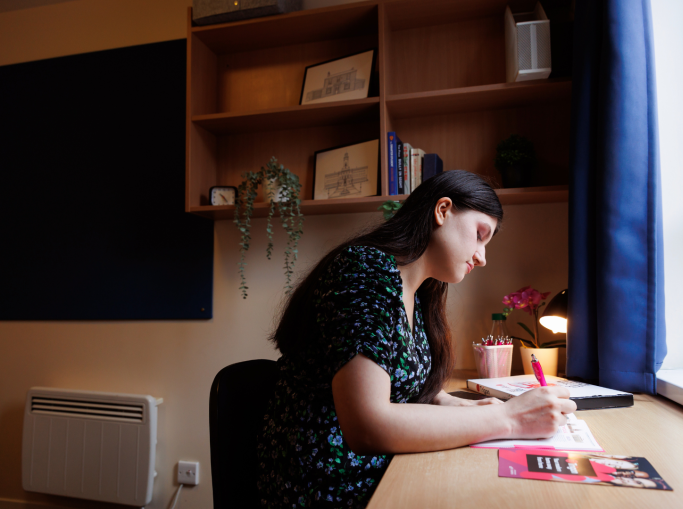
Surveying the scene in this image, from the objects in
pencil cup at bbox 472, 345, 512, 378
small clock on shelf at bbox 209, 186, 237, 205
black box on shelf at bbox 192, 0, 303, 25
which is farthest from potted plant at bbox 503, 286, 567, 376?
black box on shelf at bbox 192, 0, 303, 25

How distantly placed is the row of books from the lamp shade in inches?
25.4

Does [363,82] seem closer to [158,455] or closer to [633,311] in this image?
[633,311]

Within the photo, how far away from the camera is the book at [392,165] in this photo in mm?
1839

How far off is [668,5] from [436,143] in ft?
2.91

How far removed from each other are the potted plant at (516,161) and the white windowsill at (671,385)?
2.60 ft

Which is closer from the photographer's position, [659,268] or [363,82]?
[659,268]

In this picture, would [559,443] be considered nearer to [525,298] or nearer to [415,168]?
[525,298]

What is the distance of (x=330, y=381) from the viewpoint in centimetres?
89

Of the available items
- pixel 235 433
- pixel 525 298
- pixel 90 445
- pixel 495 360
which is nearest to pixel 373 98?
pixel 525 298

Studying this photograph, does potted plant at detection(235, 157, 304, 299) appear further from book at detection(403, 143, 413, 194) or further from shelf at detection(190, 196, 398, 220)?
book at detection(403, 143, 413, 194)

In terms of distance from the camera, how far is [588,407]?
1103mm

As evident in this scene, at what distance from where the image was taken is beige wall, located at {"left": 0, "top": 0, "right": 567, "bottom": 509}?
77.2 inches

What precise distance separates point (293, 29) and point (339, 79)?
31 cm

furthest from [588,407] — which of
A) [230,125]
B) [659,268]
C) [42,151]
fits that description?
[42,151]
